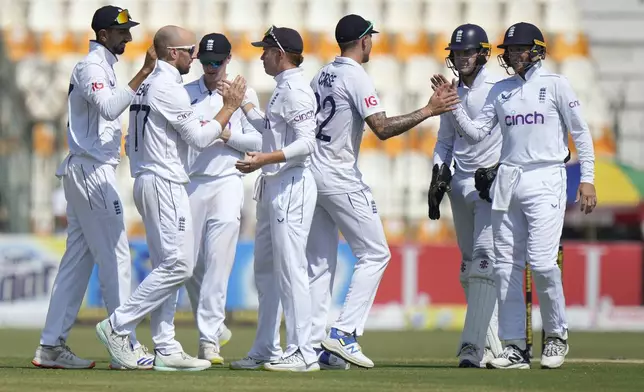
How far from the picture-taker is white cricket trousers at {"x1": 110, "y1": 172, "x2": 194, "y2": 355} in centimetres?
902

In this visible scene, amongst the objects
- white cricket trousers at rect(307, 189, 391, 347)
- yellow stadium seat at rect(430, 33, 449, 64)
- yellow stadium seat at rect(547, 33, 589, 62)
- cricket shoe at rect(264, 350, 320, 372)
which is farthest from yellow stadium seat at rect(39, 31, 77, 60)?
cricket shoe at rect(264, 350, 320, 372)

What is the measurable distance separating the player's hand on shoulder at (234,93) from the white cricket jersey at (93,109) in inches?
30.5

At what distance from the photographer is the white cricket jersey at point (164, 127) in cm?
906

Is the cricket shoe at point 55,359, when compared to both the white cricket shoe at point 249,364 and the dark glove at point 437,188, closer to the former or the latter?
the white cricket shoe at point 249,364

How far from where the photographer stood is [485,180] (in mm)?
10125

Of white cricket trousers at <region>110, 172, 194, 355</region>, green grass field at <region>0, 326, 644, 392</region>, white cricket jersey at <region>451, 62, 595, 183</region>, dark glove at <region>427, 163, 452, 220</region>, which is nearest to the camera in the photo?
green grass field at <region>0, 326, 644, 392</region>

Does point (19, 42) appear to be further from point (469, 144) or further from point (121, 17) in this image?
point (469, 144)

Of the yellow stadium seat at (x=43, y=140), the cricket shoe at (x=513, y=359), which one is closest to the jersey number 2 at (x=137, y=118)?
the cricket shoe at (x=513, y=359)

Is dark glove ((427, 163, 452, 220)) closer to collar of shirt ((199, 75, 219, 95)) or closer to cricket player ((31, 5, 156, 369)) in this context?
collar of shirt ((199, 75, 219, 95))

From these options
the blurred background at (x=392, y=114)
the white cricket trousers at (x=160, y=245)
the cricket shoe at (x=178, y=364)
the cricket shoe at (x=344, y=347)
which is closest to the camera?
the white cricket trousers at (x=160, y=245)

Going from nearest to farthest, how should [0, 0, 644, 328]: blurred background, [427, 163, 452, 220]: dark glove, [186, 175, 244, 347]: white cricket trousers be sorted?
1. [427, 163, 452, 220]: dark glove
2. [186, 175, 244, 347]: white cricket trousers
3. [0, 0, 644, 328]: blurred background

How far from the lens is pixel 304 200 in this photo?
9227 millimetres

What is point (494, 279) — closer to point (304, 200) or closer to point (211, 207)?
point (304, 200)

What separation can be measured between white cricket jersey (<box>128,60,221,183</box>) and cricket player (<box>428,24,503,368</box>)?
2143 millimetres
